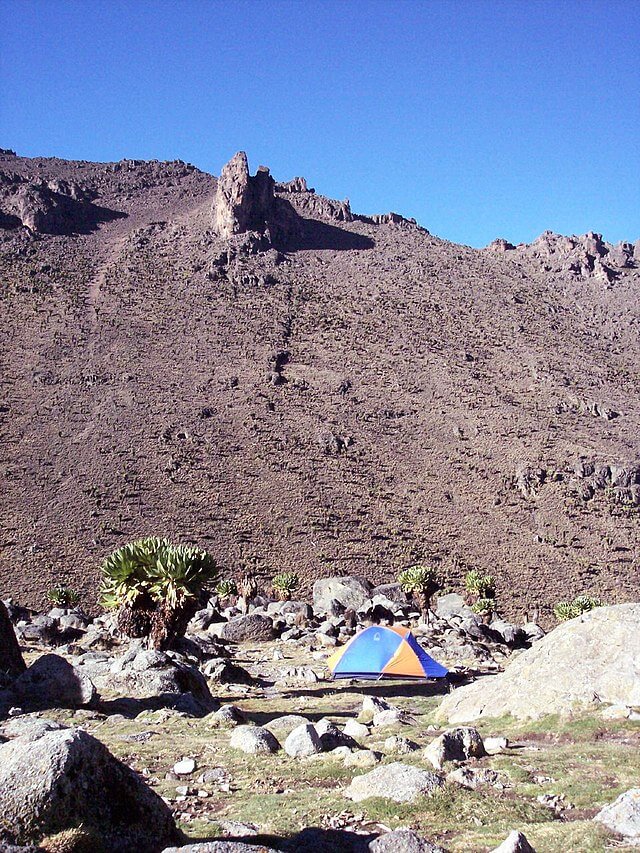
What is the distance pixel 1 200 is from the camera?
92.8 meters

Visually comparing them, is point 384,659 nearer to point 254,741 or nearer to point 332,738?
point 332,738

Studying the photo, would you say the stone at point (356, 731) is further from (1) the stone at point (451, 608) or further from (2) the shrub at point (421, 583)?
(2) the shrub at point (421, 583)

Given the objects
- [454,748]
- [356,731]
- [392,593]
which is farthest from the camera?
[392,593]

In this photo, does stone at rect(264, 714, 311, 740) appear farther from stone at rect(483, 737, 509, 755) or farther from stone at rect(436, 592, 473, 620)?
stone at rect(436, 592, 473, 620)

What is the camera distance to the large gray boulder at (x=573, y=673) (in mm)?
10578

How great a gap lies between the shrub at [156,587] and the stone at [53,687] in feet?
13.3

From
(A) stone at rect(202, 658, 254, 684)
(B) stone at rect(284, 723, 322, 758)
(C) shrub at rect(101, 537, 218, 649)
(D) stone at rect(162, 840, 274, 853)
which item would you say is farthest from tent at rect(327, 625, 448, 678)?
(D) stone at rect(162, 840, 274, 853)

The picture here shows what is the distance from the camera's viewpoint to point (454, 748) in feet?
28.7

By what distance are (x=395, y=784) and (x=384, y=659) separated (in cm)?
1169

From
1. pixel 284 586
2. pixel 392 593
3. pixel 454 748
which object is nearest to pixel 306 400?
pixel 284 586

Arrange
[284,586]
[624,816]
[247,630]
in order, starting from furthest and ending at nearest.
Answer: [284,586] < [247,630] < [624,816]

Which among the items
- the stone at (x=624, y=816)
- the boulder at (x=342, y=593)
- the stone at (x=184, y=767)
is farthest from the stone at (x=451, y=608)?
the stone at (x=624, y=816)

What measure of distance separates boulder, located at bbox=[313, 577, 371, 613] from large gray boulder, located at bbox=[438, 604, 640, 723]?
1942 centimetres

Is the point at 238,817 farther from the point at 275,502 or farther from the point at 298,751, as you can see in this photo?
the point at 275,502
